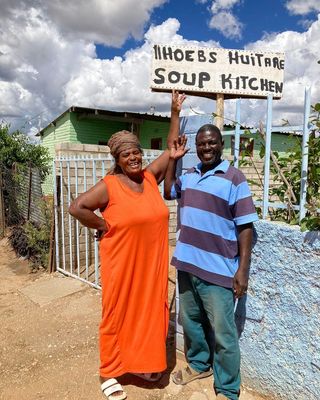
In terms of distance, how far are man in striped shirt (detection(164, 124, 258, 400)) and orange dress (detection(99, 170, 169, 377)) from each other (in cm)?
21

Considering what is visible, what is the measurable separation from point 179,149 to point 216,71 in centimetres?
114

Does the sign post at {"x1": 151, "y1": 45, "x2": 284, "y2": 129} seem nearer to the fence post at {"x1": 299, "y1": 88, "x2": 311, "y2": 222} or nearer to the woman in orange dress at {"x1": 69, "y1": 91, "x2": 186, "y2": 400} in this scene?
the woman in orange dress at {"x1": 69, "y1": 91, "x2": 186, "y2": 400}

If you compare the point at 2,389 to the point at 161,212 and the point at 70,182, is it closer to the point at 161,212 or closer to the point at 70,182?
the point at 161,212

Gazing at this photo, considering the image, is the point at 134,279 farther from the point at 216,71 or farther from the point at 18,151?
the point at 18,151

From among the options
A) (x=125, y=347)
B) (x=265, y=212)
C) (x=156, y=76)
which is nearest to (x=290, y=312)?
(x=265, y=212)

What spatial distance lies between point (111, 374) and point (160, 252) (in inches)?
39.9

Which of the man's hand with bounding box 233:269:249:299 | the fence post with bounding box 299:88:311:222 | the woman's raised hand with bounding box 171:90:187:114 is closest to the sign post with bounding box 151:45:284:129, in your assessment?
the woman's raised hand with bounding box 171:90:187:114

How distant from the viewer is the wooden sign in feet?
10.7

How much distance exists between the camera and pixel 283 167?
2.62 m

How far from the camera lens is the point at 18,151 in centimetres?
1103

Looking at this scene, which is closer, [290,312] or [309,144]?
[309,144]

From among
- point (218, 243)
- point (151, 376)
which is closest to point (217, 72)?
point (218, 243)

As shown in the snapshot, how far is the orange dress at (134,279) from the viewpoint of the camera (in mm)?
Answer: 2480

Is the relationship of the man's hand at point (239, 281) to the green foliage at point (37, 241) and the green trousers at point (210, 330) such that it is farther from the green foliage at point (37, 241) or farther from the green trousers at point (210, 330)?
the green foliage at point (37, 241)
